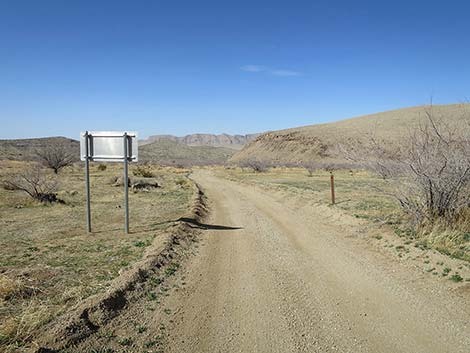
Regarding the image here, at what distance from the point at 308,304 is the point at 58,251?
6.17 meters

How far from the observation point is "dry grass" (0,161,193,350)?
5.07 metres

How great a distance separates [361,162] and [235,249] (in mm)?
4726

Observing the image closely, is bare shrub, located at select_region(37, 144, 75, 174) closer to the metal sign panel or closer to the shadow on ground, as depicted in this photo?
the shadow on ground

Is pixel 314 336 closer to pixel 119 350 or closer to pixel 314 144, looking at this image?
pixel 119 350

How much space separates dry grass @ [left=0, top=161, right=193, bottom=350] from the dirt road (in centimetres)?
172

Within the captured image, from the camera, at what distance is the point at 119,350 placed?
13.7 ft

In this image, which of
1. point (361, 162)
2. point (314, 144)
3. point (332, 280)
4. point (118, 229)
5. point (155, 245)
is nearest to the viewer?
point (332, 280)

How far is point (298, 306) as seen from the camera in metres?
5.42

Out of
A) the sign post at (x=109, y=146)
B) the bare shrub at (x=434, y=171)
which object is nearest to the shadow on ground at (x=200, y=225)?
the sign post at (x=109, y=146)

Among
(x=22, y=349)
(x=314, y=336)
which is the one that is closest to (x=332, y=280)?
(x=314, y=336)

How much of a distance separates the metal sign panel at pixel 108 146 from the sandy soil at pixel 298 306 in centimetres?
354

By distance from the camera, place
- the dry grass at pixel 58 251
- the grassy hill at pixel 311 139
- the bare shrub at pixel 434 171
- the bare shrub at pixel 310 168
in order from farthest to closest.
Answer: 1. the grassy hill at pixel 311 139
2. the bare shrub at pixel 310 168
3. the bare shrub at pixel 434 171
4. the dry grass at pixel 58 251

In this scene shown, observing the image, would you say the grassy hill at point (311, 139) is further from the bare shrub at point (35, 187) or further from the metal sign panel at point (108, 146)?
the metal sign panel at point (108, 146)

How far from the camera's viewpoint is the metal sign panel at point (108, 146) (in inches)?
399
